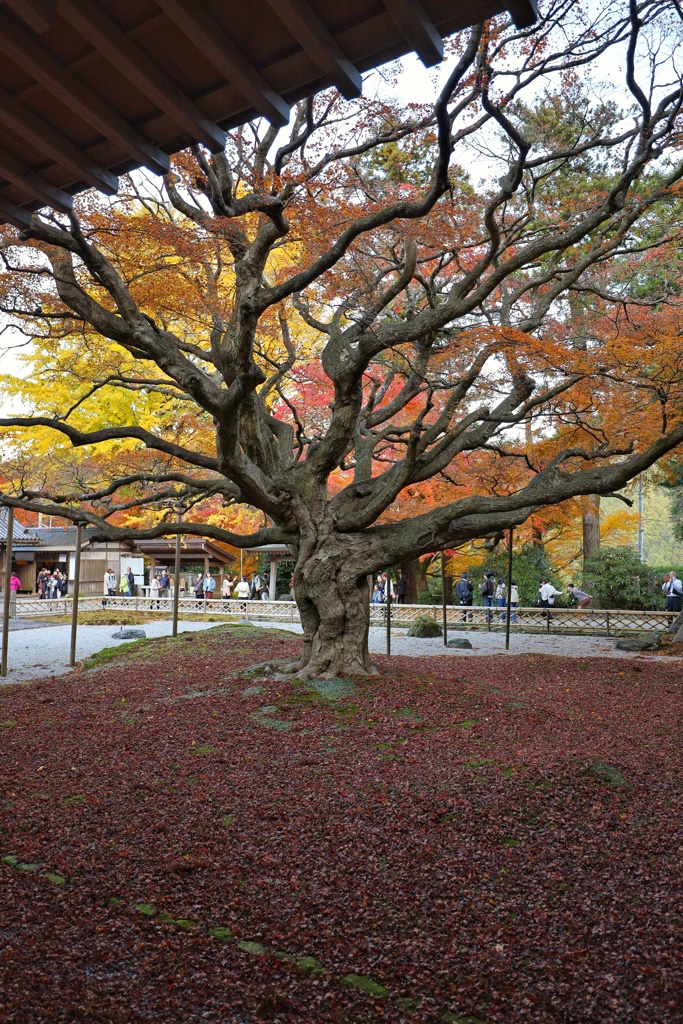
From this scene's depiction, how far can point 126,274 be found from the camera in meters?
9.07

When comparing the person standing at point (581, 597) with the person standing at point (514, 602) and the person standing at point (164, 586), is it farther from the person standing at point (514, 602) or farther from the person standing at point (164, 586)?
the person standing at point (164, 586)

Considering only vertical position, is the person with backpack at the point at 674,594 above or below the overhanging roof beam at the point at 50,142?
below

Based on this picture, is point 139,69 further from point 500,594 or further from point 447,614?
point 500,594

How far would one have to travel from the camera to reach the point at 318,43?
228cm

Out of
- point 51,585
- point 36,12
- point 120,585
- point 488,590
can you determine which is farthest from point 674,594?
point 51,585

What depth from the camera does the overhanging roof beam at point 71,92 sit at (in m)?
2.29

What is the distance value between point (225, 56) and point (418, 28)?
63 centimetres

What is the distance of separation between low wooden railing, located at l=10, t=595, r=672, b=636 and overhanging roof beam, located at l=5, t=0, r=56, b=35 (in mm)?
18992

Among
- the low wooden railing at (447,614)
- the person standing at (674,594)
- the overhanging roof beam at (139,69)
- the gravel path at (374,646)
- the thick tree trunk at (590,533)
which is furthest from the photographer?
the thick tree trunk at (590,533)

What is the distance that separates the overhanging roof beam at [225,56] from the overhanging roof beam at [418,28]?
20.7 inches

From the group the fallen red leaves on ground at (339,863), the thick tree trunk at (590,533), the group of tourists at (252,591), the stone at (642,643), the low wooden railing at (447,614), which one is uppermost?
the thick tree trunk at (590,533)

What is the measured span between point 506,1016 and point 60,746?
4.94m

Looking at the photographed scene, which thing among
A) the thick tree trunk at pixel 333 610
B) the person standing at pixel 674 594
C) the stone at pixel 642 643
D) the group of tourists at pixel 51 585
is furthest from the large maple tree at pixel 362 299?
the group of tourists at pixel 51 585

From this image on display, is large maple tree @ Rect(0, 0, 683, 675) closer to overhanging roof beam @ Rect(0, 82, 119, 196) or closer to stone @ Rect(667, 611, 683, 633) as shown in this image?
overhanging roof beam @ Rect(0, 82, 119, 196)
